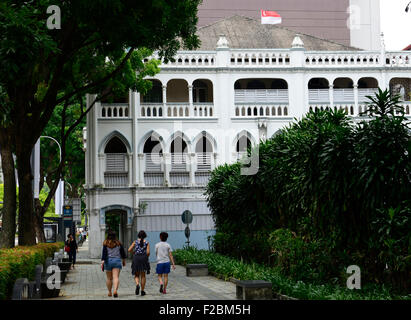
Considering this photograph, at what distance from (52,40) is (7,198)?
239 inches

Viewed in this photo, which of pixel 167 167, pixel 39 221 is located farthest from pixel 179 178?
pixel 39 221

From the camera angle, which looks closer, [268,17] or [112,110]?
[112,110]

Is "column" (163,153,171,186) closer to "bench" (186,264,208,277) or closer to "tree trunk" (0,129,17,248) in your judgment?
"bench" (186,264,208,277)

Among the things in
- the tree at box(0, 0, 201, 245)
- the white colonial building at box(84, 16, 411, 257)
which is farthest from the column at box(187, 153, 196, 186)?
the tree at box(0, 0, 201, 245)

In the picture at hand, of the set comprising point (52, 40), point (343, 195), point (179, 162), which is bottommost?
point (343, 195)

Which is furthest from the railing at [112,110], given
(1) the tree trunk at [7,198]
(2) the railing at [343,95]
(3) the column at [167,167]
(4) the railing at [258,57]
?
(1) the tree trunk at [7,198]

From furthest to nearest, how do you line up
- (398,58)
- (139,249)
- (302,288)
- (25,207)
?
1. (398,58)
2. (25,207)
3. (139,249)
4. (302,288)

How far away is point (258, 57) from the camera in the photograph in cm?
3922

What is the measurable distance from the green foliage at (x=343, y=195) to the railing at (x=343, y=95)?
65.9ft

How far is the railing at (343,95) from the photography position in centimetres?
3994

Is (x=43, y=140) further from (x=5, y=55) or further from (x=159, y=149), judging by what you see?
(x=5, y=55)

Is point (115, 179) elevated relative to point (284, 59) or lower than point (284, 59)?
lower

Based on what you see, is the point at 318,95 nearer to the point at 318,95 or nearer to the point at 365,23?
the point at 318,95
